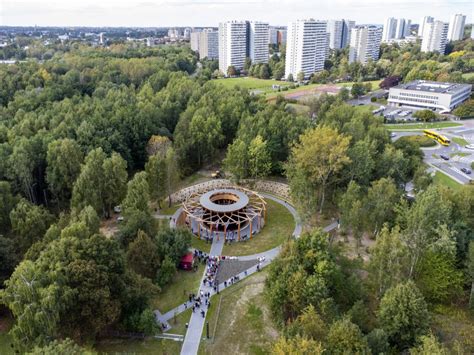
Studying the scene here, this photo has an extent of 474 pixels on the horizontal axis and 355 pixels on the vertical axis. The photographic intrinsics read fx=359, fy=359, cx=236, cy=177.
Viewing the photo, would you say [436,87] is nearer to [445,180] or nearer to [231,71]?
[445,180]

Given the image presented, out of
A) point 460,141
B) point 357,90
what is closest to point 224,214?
point 460,141

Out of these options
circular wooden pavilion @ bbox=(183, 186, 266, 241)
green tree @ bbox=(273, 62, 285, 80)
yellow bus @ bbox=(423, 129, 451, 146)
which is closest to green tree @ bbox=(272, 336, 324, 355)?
circular wooden pavilion @ bbox=(183, 186, 266, 241)

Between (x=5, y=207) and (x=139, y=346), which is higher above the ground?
(x=5, y=207)

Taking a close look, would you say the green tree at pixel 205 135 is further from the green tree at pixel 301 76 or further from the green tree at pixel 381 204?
the green tree at pixel 301 76

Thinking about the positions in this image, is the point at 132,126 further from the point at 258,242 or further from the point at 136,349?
the point at 136,349

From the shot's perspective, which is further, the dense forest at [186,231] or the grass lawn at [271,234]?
the grass lawn at [271,234]

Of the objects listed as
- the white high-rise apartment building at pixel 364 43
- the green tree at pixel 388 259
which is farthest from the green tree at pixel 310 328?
the white high-rise apartment building at pixel 364 43

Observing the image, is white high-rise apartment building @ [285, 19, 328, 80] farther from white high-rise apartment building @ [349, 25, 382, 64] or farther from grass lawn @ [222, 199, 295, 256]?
grass lawn @ [222, 199, 295, 256]
